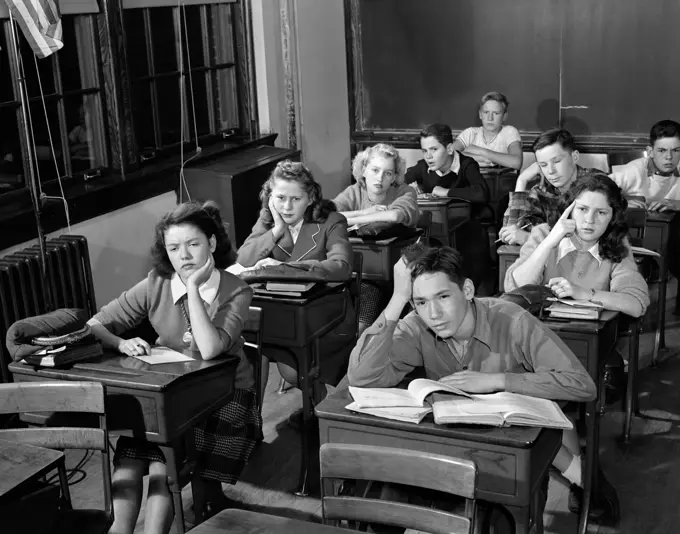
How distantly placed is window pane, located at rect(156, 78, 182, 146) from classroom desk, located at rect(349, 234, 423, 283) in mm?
1801

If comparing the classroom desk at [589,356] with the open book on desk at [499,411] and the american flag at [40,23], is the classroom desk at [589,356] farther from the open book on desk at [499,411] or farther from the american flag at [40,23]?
the american flag at [40,23]

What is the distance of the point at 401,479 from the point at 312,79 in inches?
211

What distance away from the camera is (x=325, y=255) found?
422 cm

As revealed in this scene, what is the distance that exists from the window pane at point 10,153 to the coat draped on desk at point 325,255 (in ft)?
4.09

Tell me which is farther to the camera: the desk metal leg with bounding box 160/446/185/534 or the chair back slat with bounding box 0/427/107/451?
the desk metal leg with bounding box 160/446/185/534

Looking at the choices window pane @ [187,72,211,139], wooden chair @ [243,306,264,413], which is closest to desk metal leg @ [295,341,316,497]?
wooden chair @ [243,306,264,413]

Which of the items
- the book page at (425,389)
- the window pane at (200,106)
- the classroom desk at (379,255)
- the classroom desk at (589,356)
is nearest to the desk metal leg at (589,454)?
the classroom desk at (589,356)

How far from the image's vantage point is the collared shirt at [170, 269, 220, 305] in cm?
324

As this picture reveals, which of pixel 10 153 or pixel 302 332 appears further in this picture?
pixel 10 153

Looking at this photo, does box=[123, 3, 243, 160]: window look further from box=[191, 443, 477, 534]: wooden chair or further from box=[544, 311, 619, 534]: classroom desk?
box=[191, 443, 477, 534]: wooden chair

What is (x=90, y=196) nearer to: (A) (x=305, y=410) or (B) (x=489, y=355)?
(A) (x=305, y=410)

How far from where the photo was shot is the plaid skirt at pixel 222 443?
2969 mm

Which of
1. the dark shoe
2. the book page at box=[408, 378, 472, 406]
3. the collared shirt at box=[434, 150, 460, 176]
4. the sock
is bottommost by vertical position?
the dark shoe

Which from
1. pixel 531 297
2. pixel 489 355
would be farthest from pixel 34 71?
pixel 489 355
